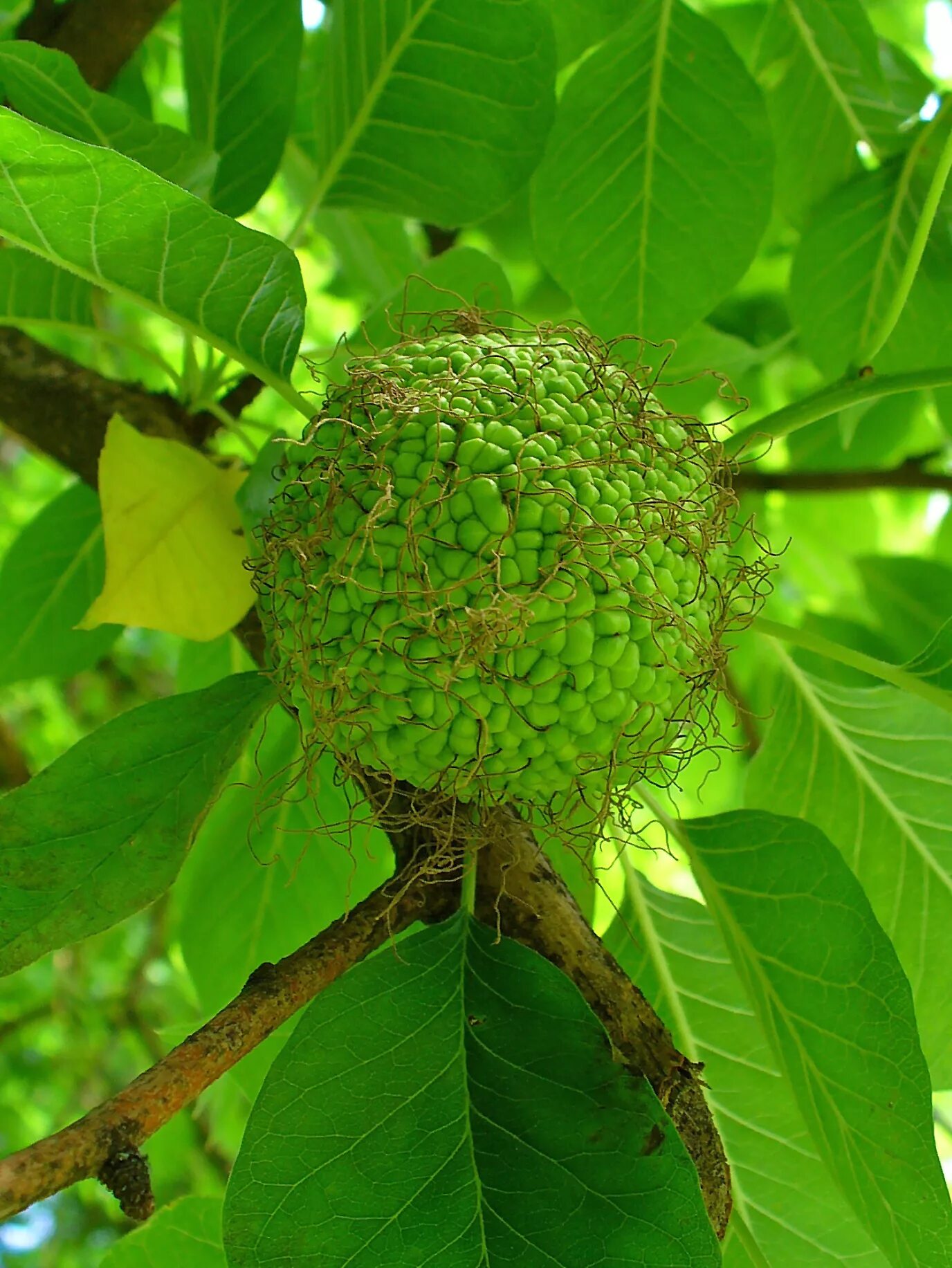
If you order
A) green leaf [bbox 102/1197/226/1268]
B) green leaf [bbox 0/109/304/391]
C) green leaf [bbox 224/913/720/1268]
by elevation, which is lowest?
green leaf [bbox 102/1197/226/1268]

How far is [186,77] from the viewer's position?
1262 mm

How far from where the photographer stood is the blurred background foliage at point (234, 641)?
4.08ft

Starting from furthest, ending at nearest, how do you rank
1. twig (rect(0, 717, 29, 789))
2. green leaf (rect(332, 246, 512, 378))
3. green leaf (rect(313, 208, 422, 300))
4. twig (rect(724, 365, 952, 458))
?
twig (rect(0, 717, 29, 789)), green leaf (rect(313, 208, 422, 300)), green leaf (rect(332, 246, 512, 378)), twig (rect(724, 365, 952, 458))

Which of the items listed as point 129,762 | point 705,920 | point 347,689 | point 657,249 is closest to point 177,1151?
point 705,920

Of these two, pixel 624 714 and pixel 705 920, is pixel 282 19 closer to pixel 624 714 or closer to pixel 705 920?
pixel 624 714

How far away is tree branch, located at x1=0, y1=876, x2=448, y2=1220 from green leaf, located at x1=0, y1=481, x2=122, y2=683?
71 centimetres

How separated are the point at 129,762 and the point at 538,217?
0.68m

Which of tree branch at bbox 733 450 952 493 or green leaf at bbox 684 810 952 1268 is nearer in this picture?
green leaf at bbox 684 810 952 1268

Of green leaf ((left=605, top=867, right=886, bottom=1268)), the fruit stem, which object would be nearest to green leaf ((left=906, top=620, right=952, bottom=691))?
green leaf ((left=605, top=867, right=886, bottom=1268))

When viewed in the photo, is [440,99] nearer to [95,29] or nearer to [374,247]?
[95,29]

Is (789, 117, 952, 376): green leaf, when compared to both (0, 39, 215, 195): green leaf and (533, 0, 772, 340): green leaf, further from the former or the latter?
(0, 39, 215, 195): green leaf

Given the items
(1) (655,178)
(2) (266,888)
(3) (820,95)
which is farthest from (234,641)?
(3) (820,95)

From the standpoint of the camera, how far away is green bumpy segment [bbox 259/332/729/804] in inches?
30.4

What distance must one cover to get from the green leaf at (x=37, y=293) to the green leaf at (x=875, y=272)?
0.78 metres
